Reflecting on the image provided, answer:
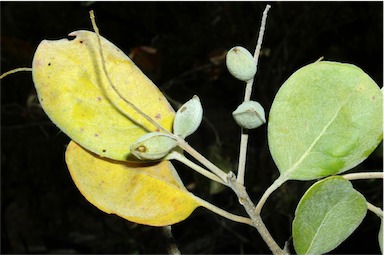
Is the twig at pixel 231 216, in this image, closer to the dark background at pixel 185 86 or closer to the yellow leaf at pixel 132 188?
the yellow leaf at pixel 132 188

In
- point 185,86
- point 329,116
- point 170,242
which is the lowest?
point 185,86

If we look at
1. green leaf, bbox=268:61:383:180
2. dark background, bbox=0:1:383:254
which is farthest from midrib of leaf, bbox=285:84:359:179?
dark background, bbox=0:1:383:254

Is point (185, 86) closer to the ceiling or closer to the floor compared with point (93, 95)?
closer to the floor

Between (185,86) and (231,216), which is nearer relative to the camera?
(231,216)

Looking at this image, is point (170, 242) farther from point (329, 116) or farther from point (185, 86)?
point (185, 86)

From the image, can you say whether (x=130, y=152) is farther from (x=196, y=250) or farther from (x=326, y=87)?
(x=196, y=250)

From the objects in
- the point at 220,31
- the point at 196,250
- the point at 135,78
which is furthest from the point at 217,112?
the point at 135,78

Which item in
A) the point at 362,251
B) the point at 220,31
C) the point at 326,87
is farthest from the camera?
the point at 220,31

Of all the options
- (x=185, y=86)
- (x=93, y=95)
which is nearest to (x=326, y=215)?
(x=93, y=95)
